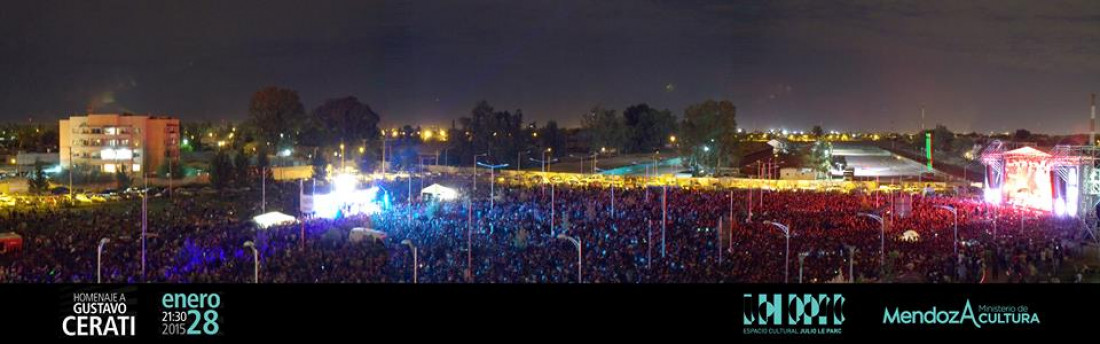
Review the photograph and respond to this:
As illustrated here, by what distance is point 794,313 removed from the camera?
608cm

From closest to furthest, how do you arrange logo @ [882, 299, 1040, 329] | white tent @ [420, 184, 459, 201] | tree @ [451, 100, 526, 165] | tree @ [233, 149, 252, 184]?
logo @ [882, 299, 1040, 329] → white tent @ [420, 184, 459, 201] → tree @ [233, 149, 252, 184] → tree @ [451, 100, 526, 165]

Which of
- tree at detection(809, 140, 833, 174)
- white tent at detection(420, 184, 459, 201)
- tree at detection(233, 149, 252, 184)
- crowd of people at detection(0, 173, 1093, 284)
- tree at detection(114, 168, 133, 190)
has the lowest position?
crowd of people at detection(0, 173, 1093, 284)

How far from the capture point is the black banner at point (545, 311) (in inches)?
240

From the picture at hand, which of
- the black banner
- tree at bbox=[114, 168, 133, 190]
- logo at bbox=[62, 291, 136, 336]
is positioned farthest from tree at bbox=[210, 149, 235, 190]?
logo at bbox=[62, 291, 136, 336]

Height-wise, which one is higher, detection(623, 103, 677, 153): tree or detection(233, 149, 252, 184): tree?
detection(623, 103, 677, 153): tree

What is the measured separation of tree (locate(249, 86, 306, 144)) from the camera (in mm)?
52469

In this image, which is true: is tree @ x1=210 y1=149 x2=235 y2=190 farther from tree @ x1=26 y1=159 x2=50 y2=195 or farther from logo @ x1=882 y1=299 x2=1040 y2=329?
logo @ x1=882 y1=299 x2=1040 y2=329

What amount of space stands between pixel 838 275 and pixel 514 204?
1278 cm

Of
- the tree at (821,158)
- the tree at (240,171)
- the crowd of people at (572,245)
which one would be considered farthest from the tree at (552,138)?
the crowd of people at (572,245)

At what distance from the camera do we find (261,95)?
53.1 meters

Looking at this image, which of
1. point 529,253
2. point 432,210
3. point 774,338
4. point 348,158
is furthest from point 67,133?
point 774,338

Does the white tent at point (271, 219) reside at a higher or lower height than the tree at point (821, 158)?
lower

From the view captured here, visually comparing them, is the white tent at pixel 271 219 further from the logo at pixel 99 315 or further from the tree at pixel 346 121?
the tree at pixel 346 121

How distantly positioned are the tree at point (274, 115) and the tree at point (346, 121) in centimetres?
297
